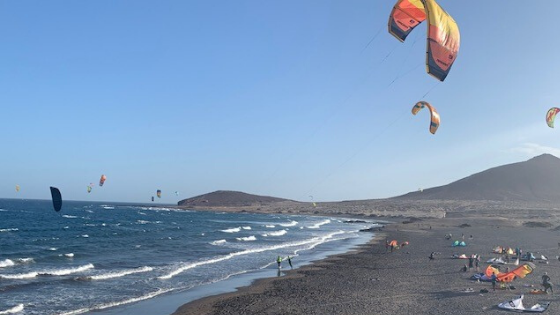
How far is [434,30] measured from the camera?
11562mm

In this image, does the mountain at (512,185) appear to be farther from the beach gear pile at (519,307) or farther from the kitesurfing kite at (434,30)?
the kitesurfing kite at (434,30)

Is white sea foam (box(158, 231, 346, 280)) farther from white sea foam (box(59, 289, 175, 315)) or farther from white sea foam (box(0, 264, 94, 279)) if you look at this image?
white sea foam (box(0, 264, 94, 279))

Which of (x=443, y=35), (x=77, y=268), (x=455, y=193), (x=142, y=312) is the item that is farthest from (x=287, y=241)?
(x=455, y=193)

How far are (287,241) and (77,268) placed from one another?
1889 centimetres

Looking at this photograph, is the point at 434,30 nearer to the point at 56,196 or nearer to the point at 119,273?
the point at 56,196

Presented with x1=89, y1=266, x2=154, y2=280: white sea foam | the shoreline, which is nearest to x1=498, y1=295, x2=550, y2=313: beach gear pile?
the shoreline

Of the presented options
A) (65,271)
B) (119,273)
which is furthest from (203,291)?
(65,271)

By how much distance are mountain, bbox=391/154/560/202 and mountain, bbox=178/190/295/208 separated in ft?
156

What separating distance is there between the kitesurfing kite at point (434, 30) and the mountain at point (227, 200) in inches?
5201

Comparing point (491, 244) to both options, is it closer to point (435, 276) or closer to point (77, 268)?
point (435, 276)

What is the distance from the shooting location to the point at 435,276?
61.8 ft

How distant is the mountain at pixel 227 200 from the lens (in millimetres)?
148250

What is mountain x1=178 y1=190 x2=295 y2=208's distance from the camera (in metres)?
148

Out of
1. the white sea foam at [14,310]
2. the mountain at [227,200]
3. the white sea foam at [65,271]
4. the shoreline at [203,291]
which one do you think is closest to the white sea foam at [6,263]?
the white sea foam at [65,271]
